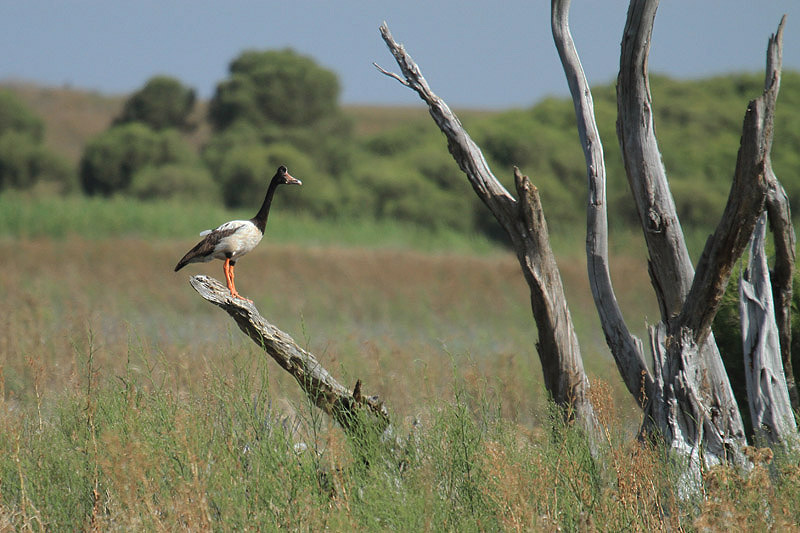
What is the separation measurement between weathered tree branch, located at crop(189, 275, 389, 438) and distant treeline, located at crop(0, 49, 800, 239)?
710 inches

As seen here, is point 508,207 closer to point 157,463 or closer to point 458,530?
point 458,530

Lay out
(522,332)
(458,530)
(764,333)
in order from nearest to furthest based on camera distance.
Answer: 1. (458,530)
2. (764,333)
3. (522,332)

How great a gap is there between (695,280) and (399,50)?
2.09 m

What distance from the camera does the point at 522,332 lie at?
11539mm

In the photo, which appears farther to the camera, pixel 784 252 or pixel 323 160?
pixel 323 160

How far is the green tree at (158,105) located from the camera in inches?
1265

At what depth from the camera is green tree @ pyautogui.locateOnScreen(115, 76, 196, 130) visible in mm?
32125

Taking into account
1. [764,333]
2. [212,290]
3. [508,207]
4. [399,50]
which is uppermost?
[399,50]

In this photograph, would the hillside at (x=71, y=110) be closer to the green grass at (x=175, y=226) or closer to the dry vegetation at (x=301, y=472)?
the green grass at (x=175, y=226)

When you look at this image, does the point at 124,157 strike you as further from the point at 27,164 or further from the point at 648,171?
the point at 648,171

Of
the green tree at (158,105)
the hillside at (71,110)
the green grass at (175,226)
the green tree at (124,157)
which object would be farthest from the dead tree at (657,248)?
the hillside at (71,110)

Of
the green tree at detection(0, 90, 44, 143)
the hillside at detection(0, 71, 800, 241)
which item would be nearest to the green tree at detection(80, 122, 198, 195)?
the green tree at detection(0, 90, 44, 143)

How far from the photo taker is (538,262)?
4.31 m

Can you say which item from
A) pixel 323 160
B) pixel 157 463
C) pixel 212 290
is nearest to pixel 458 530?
pixel 157 463
